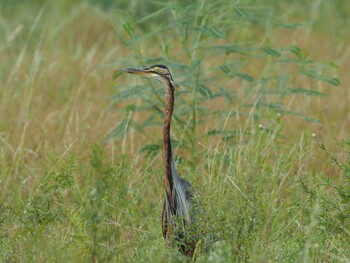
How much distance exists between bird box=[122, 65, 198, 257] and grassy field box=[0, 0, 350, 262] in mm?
82

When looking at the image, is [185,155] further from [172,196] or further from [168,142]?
[168,142]

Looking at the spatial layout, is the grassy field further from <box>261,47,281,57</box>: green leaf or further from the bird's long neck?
the bird's long neck

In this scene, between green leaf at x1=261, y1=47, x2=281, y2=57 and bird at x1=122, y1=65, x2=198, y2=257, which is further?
green leaf at x1=261, y1=47, x2=281, y2=57

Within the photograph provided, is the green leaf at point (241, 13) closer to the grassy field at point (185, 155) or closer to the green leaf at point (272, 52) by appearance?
the grassy field at point (185, 155)

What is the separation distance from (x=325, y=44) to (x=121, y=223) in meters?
5.80

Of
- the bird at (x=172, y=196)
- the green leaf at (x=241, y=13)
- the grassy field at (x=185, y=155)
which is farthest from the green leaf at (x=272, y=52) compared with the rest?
the bird at (x=172, y=196)

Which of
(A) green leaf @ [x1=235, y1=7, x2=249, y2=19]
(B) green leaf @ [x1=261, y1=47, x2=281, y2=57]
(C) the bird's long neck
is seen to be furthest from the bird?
(B) green leaf @ [x1=261, y1=47, x2=281, y2=57]

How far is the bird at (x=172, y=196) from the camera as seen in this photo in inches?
185

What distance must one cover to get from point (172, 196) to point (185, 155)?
1.58 m

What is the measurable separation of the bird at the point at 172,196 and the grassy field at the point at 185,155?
82mm

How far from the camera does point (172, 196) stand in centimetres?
488

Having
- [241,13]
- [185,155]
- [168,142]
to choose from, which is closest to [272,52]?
[241,13]

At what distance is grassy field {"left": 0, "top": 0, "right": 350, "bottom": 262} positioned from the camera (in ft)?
15.6

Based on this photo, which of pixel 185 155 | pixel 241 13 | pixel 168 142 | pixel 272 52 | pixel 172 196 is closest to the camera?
pixel 168 142
